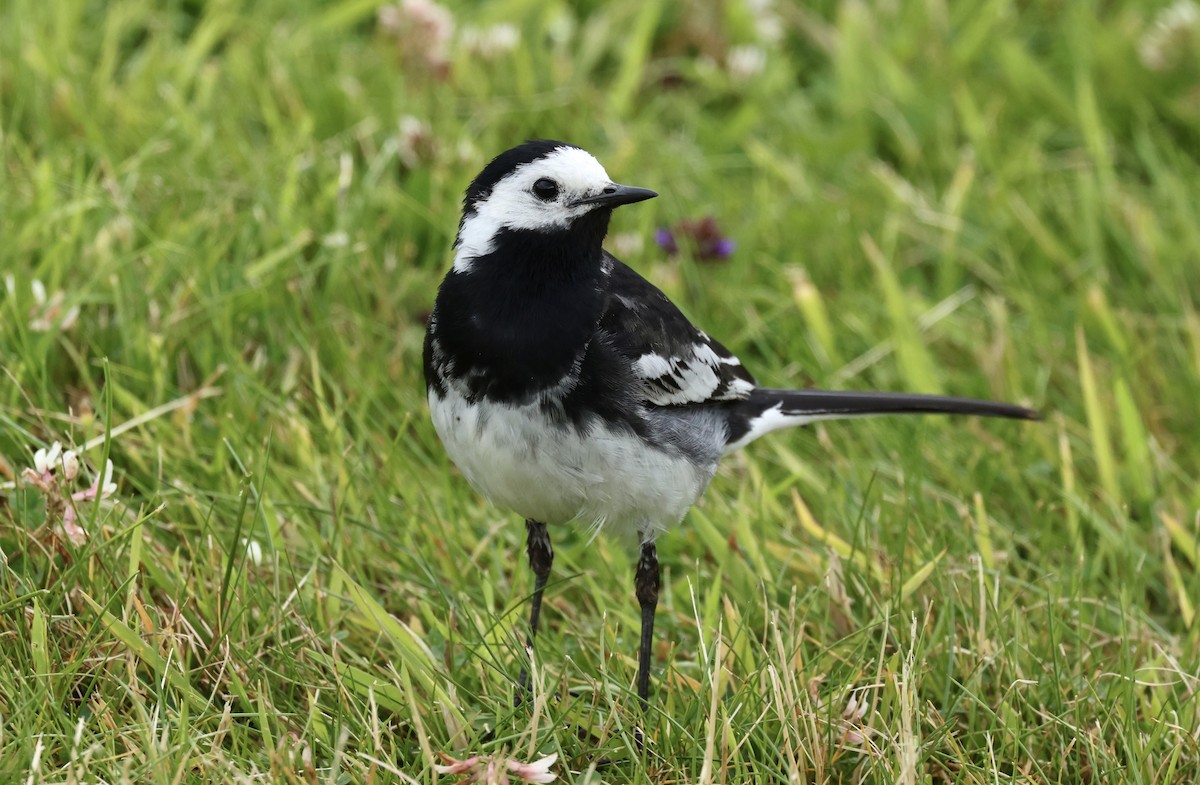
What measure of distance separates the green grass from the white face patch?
77cm

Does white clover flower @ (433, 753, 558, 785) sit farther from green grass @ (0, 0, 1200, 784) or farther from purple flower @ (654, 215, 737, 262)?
purple flower @ (654, 215, 737, 262)

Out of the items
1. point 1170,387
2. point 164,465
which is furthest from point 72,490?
point 1170,387

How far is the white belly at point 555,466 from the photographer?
3.33 m

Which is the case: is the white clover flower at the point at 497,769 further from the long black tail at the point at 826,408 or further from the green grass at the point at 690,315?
the long black tail at the point at 826,408

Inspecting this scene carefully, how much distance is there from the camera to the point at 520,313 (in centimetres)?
339

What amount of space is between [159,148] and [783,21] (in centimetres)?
342

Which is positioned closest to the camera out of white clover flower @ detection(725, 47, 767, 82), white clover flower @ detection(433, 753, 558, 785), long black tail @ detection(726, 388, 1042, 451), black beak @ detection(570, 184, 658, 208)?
white clover flower @ detection(433, 753, 558, 785)

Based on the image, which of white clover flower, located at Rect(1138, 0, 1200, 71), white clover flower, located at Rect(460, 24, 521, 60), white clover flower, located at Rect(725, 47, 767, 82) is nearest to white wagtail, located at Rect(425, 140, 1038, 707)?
white clover flower, located at Rect(460, 24, 521, 60)

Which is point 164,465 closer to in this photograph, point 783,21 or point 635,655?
point 635,655

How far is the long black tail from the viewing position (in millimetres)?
4066

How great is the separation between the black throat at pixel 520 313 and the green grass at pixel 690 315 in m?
0.51

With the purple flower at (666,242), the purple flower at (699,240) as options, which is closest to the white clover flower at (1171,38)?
the purple flower at (699,240)

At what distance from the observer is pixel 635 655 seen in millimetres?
3799

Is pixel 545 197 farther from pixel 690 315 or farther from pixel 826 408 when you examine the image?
pixel 690 315
